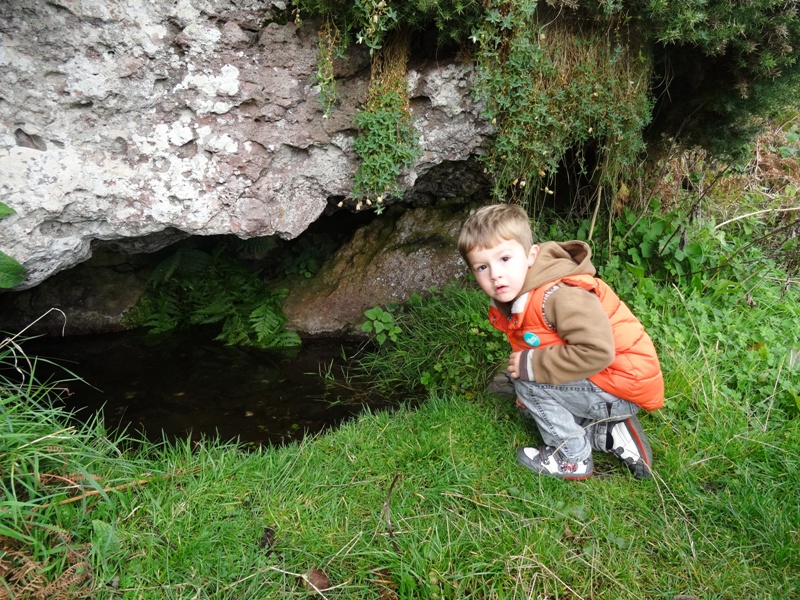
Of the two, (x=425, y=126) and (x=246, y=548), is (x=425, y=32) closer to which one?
(x=425, y=126)

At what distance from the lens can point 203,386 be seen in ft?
13.8

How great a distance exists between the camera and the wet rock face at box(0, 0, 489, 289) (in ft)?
9.87

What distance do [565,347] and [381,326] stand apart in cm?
217

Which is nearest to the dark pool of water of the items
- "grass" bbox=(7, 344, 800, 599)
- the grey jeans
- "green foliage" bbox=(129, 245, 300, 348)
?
"green foliage" bbox=(129, 245, 300, 348)

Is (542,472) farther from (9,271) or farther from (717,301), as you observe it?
(9,271)

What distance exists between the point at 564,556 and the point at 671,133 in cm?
343

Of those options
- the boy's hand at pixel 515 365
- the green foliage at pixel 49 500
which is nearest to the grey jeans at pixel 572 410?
the boy's hand at pixel 515 365

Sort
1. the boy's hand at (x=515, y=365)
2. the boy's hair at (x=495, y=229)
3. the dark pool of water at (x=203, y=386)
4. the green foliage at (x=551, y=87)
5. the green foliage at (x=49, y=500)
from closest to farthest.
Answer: the green foliage at (x=49, y=500), the boy's hair at (x=495, y=229), the boy's hand at (x=515, y=365), the green foliage at (x=551, y=87), the dark pool of water at (x=203, y=386)

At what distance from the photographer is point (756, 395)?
136 inches

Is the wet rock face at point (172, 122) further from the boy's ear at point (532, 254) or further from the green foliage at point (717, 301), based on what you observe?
the green foliage at point (717, 301)

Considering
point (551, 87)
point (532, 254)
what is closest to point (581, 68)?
point (551, 87)

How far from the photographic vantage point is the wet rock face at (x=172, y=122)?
9.87 ft

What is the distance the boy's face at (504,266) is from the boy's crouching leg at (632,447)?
37.4 inches

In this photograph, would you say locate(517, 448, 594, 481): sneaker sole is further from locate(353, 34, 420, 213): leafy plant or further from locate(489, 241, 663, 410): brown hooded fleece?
locate(353, 34, 420, 213): leafy plant
